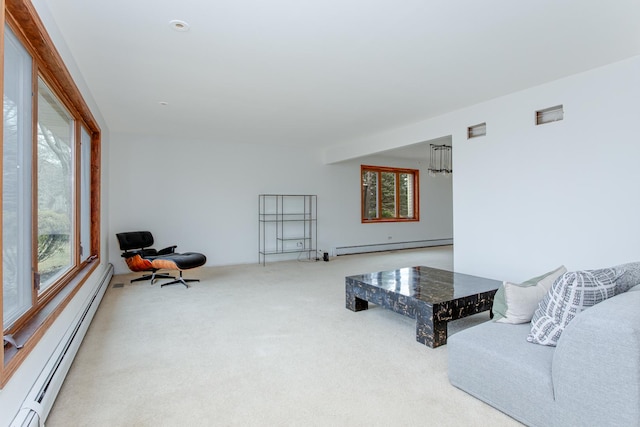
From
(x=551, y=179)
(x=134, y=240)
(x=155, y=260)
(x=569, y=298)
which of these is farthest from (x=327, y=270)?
(x=569, y=298)

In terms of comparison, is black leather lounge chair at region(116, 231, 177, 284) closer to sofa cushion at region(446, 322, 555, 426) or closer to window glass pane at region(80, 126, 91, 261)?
window glass pane at region(80, 126, 91, 261)

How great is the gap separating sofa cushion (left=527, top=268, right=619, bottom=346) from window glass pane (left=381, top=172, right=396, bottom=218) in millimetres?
7058

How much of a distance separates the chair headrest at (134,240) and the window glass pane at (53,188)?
2047 millimetres

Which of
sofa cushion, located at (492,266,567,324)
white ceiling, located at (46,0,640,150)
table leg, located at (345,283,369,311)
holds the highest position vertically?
white ceiling, located at (46,0,640,150)

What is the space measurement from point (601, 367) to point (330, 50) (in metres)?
2.73

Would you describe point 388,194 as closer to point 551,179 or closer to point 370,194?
point 370,194

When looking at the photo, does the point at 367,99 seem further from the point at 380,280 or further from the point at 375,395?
the point at 375,395

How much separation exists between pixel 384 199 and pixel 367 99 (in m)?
4.95

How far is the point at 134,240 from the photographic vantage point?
5.58m

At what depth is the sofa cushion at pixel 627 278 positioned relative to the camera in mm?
1857

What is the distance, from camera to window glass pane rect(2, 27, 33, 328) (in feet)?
5.66

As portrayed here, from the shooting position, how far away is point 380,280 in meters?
3.59

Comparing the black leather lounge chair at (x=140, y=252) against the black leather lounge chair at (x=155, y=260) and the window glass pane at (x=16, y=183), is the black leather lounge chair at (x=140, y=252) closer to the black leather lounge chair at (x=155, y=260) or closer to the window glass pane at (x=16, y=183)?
the black leather lounge chair at (x=155, y=260)

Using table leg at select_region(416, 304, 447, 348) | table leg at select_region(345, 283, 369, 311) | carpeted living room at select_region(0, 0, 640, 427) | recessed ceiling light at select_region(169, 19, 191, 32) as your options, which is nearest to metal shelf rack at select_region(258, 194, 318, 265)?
carpeted living room at select_region(0, 0, 640, 427)
